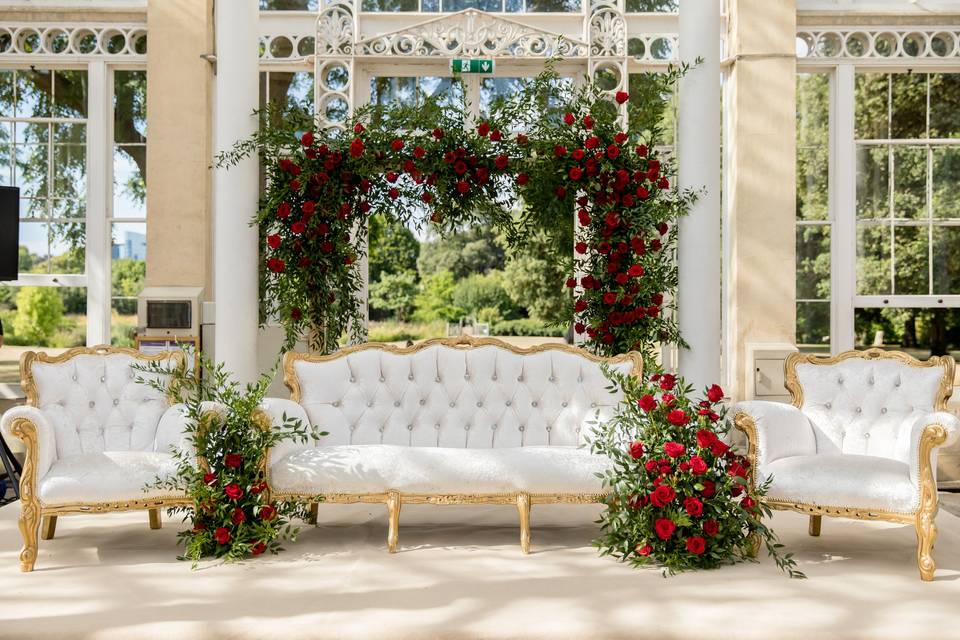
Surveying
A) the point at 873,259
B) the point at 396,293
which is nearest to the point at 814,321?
the point at 873,259

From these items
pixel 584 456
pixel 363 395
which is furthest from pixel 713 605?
pixel 363 395

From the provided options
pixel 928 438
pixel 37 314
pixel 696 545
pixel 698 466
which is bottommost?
pixel 696 545

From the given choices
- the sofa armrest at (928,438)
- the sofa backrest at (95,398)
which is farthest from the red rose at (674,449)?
the sofa backrest at (95,398)

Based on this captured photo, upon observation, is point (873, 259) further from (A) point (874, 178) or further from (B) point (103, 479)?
(B) point (103, 479)

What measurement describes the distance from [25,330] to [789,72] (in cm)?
682

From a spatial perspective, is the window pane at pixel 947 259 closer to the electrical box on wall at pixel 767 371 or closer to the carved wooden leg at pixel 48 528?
the electrical box on wall at pixel 767 371

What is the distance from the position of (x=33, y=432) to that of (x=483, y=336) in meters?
2.28

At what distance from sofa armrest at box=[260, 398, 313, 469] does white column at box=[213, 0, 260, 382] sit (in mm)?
1047

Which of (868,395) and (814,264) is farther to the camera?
(814,264)

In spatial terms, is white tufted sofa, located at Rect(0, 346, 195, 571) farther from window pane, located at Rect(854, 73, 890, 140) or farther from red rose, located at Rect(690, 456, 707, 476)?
window pane, located at Rect(854, 73, 890, 140)

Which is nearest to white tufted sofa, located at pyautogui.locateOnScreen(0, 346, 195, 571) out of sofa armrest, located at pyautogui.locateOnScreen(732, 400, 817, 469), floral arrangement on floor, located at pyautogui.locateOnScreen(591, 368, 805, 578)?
floral arrangement on floor, located at pyautogui.locateOnScreen(591, 368, 805, 578)

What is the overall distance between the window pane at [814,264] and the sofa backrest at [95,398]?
535 centimetres

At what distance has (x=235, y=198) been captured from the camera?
18.0 feet

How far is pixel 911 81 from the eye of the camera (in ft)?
25.7
